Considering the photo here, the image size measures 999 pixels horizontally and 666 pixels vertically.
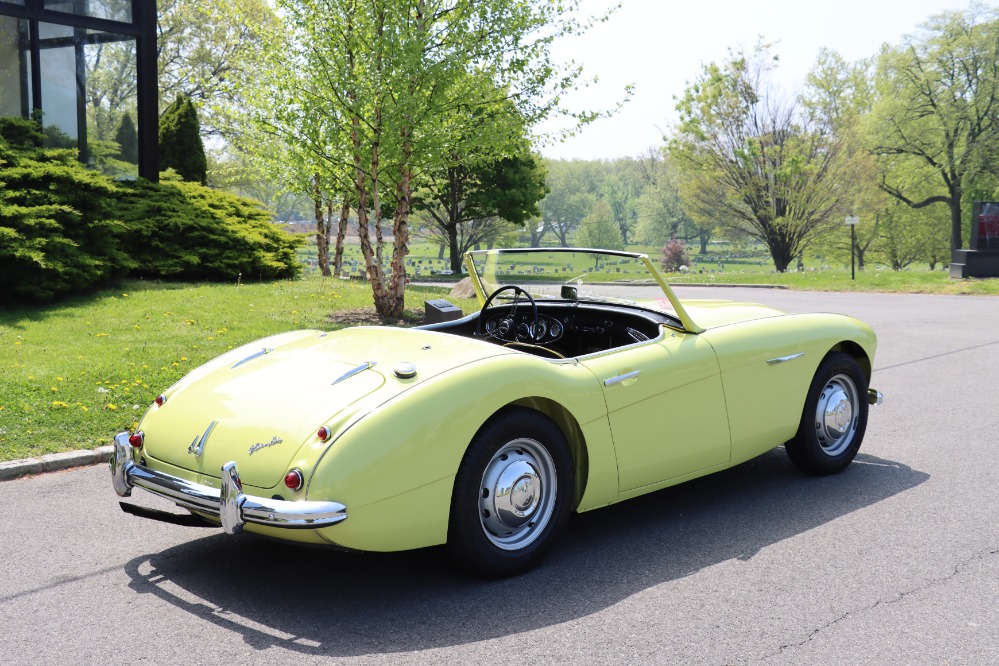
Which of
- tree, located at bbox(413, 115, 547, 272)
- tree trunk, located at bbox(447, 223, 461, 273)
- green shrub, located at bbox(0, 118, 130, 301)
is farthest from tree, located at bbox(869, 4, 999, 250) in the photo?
green shrub, located at bbox(0, 118, 130, 301)

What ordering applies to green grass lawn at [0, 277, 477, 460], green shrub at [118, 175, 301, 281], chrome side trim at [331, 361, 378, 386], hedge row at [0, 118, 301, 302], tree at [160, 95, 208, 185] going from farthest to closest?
tree at [160, 95, 208, 185]
green shrub at [118, 175, 301, 281]
hedge row at [0, 118, 301, 302]
green grass lawn at [0, 277, 477, 460]
chrome side trim at [331, 361, 378, 386]

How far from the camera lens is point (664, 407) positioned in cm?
431

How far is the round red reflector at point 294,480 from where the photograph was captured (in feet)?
11.0

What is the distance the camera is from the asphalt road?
125 inches

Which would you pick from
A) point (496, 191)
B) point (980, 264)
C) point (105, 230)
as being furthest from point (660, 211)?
point (105, 230)

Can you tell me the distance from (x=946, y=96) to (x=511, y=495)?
155ft

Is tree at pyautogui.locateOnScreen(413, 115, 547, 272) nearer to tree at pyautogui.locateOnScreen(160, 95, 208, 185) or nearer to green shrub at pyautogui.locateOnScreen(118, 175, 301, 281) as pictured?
tree at pyautogui.locateOnScreen(160, 95, 208, 185)

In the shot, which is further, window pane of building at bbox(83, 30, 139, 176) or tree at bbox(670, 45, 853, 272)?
tree at bbox(670, 45, 853, 272)

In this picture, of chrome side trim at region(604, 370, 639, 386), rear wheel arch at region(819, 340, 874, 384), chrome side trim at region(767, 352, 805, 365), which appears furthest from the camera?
rear wheel arch at region(819, 340, 874, 384)

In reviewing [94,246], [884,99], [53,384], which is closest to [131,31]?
[94,246]

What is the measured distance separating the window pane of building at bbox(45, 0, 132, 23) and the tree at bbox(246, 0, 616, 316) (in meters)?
3.46

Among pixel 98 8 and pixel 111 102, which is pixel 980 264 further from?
pixel 98 8

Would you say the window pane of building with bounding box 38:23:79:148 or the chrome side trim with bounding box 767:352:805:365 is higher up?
the window pane of building with bounding box 38:23:79:148

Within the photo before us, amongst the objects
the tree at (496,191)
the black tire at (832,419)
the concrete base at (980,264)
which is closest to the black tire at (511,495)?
the black tire at (832,419)
